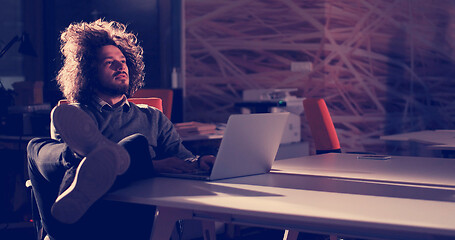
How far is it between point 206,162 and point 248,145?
0.78ft

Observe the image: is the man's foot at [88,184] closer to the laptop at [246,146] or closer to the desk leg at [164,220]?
the desk leg at [164,220]

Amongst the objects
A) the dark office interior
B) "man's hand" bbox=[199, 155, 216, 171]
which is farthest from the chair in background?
"man's hand" bbox=[199, 155, 216, 171]

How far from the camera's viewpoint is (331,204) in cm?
131

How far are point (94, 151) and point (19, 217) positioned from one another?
289 centimetres

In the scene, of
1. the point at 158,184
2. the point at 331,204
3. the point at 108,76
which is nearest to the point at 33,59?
the point at 108,76

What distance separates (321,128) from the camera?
361 centimetres

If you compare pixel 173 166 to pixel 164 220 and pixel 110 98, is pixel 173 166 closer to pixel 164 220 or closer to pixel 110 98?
pixel 164 220

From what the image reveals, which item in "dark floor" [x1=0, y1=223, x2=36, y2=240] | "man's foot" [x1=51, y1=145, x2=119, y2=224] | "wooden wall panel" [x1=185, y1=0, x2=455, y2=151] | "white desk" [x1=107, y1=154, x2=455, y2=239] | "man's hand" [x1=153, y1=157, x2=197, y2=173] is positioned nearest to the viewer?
"white desk" [x1=107, y1=154, x2=455, y2=239]

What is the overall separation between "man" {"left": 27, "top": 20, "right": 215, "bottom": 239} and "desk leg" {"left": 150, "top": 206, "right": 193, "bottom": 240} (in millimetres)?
111

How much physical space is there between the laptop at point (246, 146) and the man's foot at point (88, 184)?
34cm

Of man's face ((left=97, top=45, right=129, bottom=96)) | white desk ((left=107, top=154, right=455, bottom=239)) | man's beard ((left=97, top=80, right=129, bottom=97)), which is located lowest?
A: white desk ((left=107, top=154, right=455, bottom=239))

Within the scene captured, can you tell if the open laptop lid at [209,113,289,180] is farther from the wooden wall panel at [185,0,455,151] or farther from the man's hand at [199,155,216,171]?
the wooden wall panel at [185,0,455,151]

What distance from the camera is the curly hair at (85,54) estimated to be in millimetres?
2156

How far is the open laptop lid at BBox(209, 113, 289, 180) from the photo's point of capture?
64.4 inches
